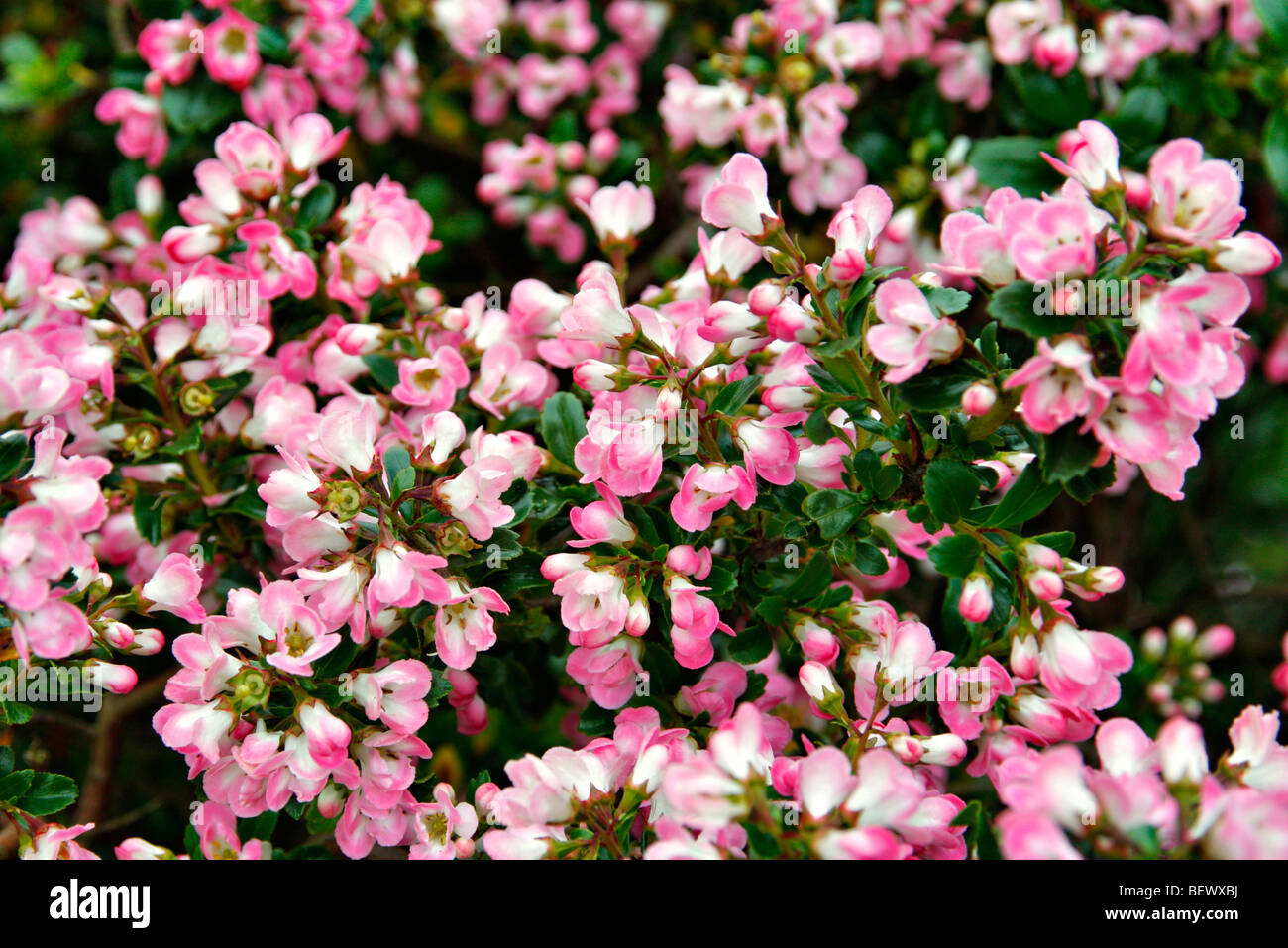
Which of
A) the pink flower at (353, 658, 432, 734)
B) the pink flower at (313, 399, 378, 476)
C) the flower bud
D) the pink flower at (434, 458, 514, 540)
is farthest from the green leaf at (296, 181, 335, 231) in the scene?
the flower bud

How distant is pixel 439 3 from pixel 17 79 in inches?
33.9

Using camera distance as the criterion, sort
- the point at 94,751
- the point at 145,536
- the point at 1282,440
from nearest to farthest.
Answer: the point at 145,536
the point at 94,751
the point at 1282,440

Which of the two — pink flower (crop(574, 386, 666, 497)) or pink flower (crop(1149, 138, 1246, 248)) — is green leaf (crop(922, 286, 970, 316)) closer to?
pink flower (crop(1149, 138, 1246, 248))

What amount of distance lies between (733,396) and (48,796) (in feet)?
3.02

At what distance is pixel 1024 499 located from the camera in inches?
41.8

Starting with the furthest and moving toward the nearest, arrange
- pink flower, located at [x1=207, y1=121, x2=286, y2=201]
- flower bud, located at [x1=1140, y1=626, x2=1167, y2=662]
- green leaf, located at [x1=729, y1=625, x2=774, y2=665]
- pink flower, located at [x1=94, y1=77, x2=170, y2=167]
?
flower bud, located at [x1=1140, y1=626, x2=1167, y2=662] < pink flower, located at [x1=94, y1=77, x2=170, y2=167] < pink flower, located at [x1=207, y1=121, x2=286, y2=201] < green leaf, located at [x1=729, y1=625, x2=774, y2=665]

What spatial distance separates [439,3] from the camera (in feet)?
6.06

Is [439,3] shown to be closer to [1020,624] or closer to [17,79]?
[17,79]

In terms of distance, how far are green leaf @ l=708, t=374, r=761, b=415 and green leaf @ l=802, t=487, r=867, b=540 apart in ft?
0.42

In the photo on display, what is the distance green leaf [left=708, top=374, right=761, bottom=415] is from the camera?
1113 millimetres

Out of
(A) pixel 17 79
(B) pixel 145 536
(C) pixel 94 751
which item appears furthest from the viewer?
(A) pixel 17 79

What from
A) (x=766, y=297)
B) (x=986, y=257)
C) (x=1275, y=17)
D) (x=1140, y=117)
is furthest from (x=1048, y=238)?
(x=1275, y=17)
